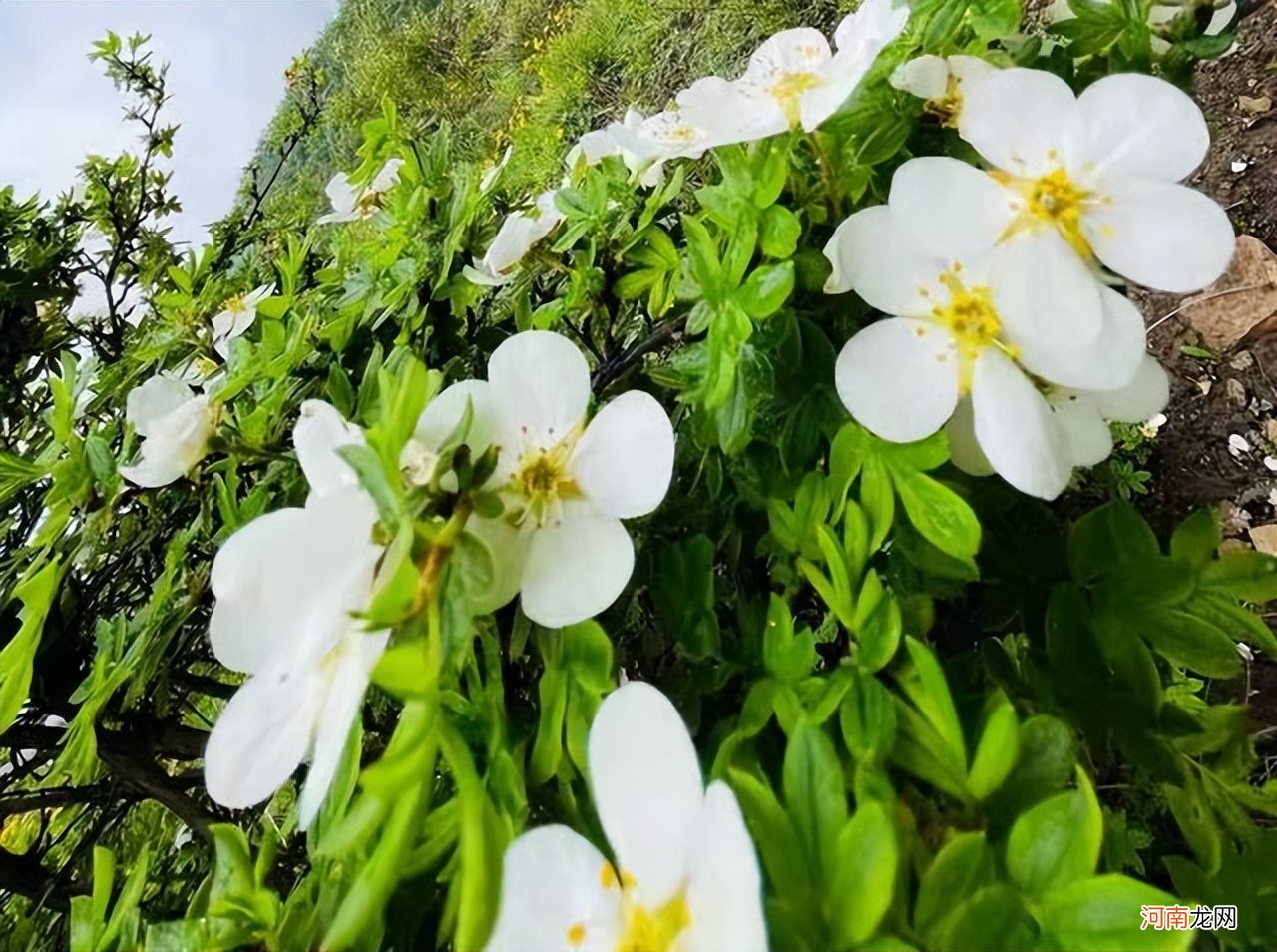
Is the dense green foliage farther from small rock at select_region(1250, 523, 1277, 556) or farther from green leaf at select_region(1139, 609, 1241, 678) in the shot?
small rock at select_region(1250, 523, 1277, 556)

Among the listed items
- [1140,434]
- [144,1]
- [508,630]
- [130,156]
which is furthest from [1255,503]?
[144,1]

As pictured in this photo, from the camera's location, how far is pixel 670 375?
0.39m

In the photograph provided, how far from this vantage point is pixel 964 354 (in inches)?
11.8

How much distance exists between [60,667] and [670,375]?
1.24 feet

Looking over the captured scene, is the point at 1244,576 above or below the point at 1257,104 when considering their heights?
above

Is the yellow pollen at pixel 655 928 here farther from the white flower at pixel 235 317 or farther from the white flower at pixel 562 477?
the white flower at pixel 235 317

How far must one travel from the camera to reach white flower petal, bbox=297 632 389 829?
0.24 m

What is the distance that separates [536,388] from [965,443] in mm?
139

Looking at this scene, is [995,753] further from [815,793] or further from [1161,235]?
[1161,235]

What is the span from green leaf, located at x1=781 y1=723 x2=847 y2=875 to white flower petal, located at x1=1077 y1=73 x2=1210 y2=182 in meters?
0.20

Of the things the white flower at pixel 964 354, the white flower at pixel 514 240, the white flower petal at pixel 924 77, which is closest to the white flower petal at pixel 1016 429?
the white flower at pixel 964 354

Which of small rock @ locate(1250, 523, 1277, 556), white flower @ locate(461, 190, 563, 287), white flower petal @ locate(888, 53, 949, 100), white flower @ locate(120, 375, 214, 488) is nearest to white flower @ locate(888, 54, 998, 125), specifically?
white flower petal @ locate(888, 53, 949, 100)

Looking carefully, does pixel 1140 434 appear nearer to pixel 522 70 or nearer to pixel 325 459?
pixel 325 459

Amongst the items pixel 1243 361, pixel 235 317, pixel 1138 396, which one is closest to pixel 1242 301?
pixel 1243 361
